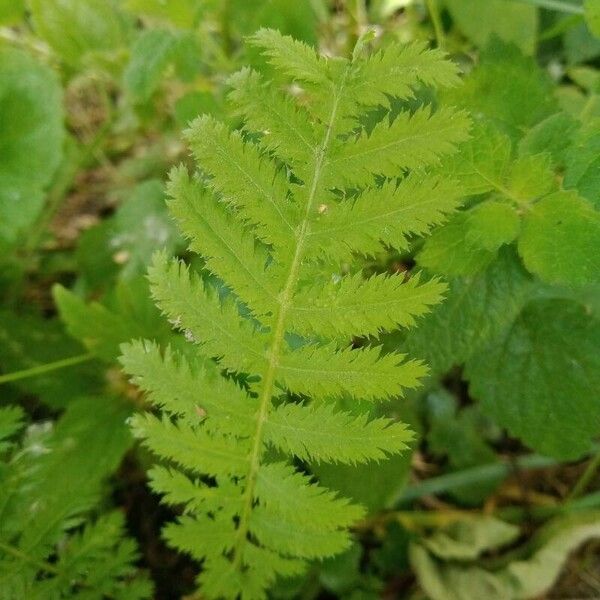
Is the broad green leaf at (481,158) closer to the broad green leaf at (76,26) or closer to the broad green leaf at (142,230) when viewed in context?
the broad green leaf at (142,230)

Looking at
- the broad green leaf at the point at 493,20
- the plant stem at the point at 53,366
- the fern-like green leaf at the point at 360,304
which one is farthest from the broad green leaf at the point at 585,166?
the plant stem at the point at 53,366

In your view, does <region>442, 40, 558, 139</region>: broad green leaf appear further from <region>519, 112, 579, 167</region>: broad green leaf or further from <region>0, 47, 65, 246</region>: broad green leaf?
<region>0, 47, 65, 246</region>: broad green leaf

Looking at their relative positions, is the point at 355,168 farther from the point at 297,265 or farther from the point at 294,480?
the point at 294,480

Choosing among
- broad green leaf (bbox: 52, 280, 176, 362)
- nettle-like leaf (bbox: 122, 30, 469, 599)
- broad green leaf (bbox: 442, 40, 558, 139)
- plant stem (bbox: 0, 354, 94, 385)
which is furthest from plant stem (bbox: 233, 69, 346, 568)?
plant stem (bbox: 0, 354, 94, 385)

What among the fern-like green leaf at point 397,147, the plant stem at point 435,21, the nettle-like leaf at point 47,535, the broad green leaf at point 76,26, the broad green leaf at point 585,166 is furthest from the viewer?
the broad green leaf at point 76,26

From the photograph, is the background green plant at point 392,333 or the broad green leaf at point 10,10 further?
the broad green leaf at point 10,10
